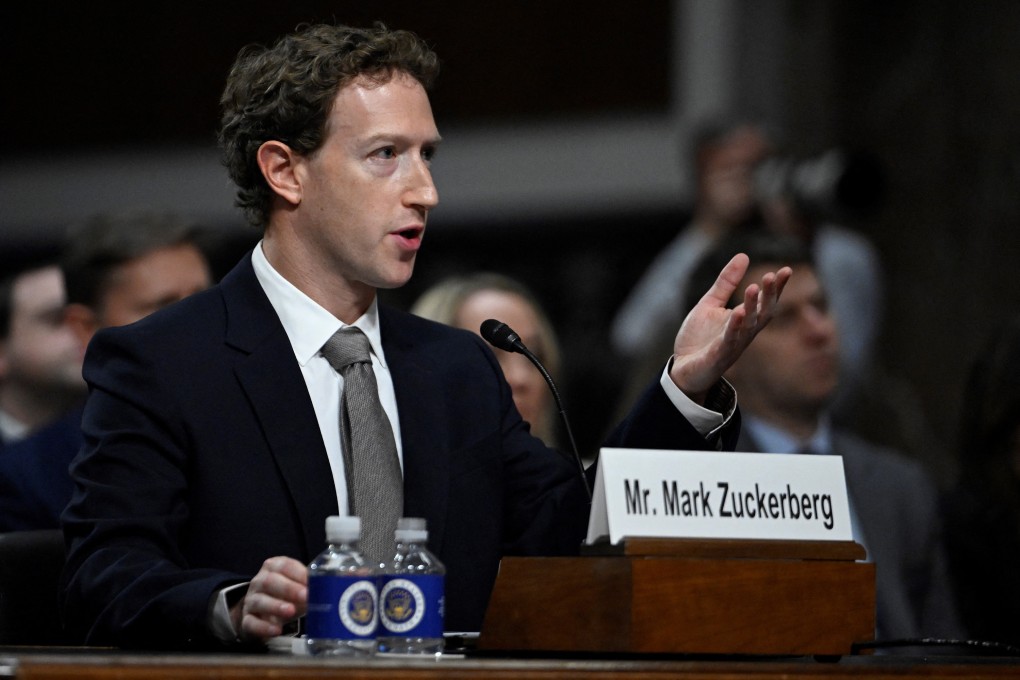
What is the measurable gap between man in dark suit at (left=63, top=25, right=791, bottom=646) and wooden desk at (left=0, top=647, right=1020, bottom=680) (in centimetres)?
37

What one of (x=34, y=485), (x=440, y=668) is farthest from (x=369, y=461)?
(x=34, y=485)

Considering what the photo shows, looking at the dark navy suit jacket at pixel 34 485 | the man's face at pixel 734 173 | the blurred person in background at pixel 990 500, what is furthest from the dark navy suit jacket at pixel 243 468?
the man's face at pixel 734 173

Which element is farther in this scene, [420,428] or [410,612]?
[420,428]

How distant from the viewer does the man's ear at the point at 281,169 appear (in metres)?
2.45

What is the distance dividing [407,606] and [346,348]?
74 centimetres

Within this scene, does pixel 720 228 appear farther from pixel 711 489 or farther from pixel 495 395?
pixel 711 489

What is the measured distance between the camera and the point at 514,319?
3912 mm

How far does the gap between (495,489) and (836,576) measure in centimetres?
70

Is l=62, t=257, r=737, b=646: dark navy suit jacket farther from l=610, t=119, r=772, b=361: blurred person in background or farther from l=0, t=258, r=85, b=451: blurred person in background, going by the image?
l=610, t=119, r=772, b=361: blurred person in background

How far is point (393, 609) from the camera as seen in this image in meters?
1.70

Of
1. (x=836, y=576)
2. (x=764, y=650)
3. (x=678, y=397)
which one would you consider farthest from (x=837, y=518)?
(x=678, y=397)

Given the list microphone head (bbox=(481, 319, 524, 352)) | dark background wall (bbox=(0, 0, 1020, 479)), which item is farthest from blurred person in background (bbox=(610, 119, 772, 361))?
microphone head (bbox=(481, 319, 524, 352))

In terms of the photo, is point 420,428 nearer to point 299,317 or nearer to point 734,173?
point 299,317

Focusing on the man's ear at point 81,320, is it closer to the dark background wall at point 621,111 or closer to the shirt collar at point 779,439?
the dark background wall at point 621,111
